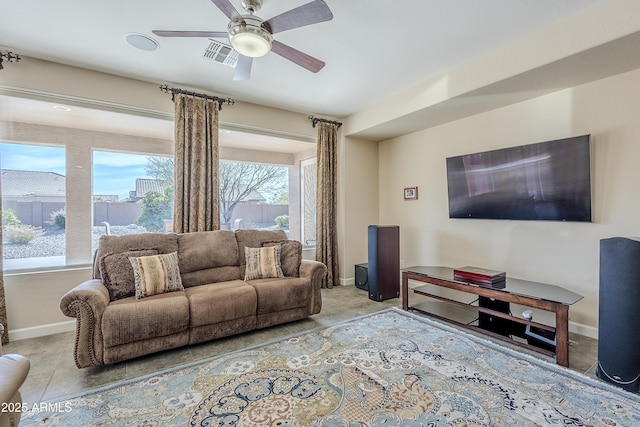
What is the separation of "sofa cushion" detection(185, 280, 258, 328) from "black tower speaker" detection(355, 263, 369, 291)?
6.58ft

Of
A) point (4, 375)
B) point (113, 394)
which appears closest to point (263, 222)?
point (113, 394)

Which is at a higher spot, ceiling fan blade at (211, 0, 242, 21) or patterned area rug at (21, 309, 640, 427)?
ceiling fan blade at (211, 0, 242, 21)

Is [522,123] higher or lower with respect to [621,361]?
higher

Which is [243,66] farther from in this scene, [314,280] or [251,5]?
[314,280]

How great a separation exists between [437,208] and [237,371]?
336cm

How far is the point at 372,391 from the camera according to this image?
6.42ft

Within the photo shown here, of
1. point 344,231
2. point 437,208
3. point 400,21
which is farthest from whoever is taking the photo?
point 344,231

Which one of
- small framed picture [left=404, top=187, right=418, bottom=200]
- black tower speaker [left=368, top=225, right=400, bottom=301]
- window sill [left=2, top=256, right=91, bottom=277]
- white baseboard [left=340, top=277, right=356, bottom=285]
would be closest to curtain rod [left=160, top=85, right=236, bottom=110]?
window sill [left=2, top=256, right=91, bottom=277]

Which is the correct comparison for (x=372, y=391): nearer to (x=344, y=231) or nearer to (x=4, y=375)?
(x=4, y=375)

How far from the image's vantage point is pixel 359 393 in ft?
6.35

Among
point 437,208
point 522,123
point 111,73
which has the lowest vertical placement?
point 437,208

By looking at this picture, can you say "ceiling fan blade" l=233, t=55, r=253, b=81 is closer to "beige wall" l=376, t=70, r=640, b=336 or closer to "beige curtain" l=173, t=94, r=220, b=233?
"beige curtain" l=173, t=94, r=220, b=233

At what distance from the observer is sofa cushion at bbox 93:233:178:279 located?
9.17 ft

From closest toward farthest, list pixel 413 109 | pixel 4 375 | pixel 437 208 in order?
1. pixel 4 375
2. pixel 413 109
3. pixel 437 208
